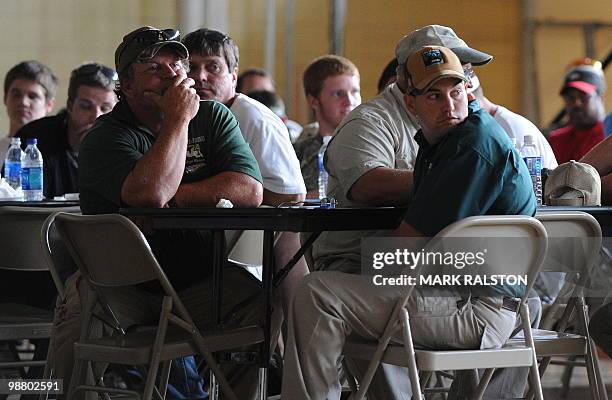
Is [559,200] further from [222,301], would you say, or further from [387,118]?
[222,301]

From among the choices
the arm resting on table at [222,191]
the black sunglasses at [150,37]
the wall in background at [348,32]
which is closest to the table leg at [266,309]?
the arm resting on table at [222,191]

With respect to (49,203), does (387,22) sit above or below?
above

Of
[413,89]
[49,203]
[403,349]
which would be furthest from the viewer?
[49,203]

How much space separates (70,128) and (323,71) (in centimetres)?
128

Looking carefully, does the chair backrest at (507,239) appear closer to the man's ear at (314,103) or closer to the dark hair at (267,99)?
the man's ear at (314,103)

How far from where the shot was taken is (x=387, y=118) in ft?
10.6

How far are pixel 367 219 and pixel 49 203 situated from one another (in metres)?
1.40

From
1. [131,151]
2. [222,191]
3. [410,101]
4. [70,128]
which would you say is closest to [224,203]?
[222,191]

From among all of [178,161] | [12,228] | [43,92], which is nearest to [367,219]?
[178,161]

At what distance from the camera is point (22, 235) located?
3375 millimetres

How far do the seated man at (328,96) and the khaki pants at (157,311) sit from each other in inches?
79.8

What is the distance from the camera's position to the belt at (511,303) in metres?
2.49

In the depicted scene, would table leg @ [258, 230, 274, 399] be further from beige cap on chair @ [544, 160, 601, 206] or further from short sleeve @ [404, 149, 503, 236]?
beige cap on chair @ [544, 160, 601, 206]

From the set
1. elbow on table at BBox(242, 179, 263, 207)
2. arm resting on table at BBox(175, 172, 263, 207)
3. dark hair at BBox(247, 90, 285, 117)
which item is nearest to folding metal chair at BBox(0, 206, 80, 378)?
arm resting on table at BBox(175, 172, 263, 207)
